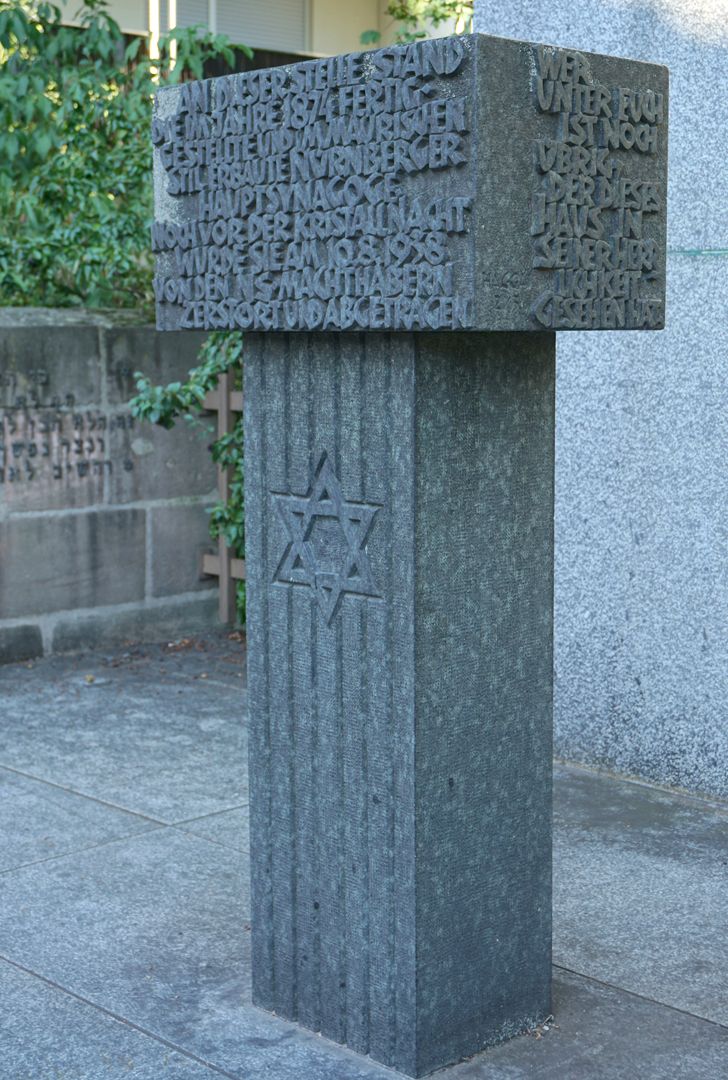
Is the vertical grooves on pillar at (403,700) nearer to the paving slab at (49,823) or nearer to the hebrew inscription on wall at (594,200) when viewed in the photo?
the hebrew inscription on wall at (594,200)

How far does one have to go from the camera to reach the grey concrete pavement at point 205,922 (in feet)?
10.4

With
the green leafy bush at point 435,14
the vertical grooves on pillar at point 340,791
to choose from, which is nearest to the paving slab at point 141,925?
the vertical grooves on pillar at point 340,791

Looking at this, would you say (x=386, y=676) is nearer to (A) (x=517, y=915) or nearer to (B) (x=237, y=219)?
(A) (x=517, y=915)

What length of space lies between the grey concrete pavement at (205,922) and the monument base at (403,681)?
0.18 metres

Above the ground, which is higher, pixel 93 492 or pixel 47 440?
pixel 47 440

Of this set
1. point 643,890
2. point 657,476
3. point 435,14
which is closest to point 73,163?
point 435,14

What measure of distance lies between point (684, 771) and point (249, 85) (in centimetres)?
293

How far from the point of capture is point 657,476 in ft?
16.5

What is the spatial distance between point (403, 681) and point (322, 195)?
95 centimetres

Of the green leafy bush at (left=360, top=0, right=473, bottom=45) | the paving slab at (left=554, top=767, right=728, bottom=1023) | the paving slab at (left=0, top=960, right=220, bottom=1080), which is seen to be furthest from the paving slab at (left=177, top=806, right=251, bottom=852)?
the green leafy bush at (left=360, top=0, right=473, bottom=45)

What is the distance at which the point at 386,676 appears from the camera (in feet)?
9.87

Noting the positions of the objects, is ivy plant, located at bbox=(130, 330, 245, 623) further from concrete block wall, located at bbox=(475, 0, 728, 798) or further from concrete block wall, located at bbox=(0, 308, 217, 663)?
concrete block wall, located at bbox=(475, 0, 728, 798)

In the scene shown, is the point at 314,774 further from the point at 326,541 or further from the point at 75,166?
the point at 75,166

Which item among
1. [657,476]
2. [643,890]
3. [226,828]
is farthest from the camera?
[657,476]
